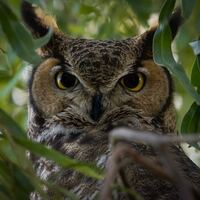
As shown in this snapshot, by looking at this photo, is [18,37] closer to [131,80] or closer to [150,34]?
[131,80]

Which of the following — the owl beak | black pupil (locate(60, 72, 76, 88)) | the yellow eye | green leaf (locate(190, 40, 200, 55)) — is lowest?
the yellow eye

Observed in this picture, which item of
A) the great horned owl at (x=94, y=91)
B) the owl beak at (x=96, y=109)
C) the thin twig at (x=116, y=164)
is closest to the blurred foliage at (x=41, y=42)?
the great horned owl at (x=94, y=91)

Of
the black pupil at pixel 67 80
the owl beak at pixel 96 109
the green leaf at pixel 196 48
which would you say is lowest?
the owl beak at pixel 96 109

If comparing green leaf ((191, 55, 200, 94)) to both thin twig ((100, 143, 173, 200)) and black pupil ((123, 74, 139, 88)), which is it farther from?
thin twig ((100, 143, 173, 200))

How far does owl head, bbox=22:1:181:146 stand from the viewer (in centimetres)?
284

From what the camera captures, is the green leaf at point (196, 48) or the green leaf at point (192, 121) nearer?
the green leaf at point (196, 48)

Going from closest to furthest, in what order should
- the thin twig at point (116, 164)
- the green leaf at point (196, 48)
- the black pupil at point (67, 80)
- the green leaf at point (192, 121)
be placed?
the thin twig at point (116, 164) < the green leaf at point (196, 48) < the green leaf at point (192, 121) < the black pupil at point (67, 80)

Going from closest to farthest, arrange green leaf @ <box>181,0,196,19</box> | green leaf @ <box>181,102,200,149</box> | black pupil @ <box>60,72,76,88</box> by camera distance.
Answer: green leaf @ <box>181,0,196,19</box>
green leaf @ <box>181,102,200,149</box>
black pupil @ <box>60,72,76,88</box>

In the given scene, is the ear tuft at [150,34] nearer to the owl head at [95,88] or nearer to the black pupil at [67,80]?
the owl head at [95,88]

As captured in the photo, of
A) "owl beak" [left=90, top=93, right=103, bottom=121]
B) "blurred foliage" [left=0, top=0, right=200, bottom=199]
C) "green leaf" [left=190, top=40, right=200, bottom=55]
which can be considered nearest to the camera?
"blurred foliage" [left=0, top=0, right=200, bottom=199]

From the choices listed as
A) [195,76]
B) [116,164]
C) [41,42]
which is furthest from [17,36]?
[116,164]

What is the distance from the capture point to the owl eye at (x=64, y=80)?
114 inches

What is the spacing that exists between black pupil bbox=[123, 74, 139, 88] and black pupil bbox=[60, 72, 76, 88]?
214 millimetres

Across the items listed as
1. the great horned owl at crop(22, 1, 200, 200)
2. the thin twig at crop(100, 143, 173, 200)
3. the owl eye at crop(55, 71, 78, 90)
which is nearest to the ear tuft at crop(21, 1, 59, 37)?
the great horned owl at crop(22, 1, 200, 200)
